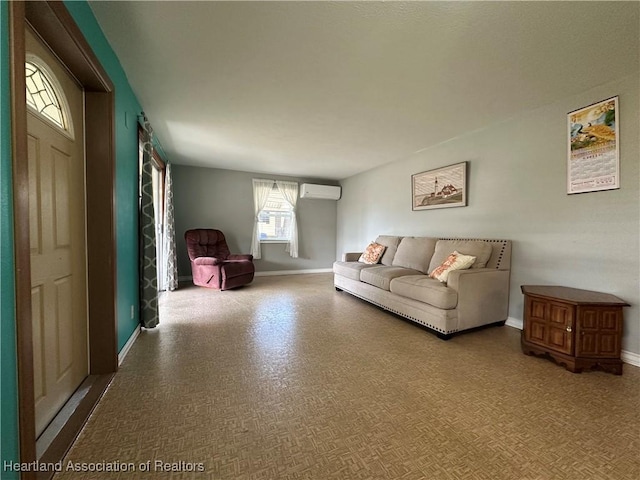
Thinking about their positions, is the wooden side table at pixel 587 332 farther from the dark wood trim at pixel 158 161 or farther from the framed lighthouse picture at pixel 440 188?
the dark wood trim at pixel 158 161

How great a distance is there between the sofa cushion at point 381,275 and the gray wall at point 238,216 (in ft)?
9.22

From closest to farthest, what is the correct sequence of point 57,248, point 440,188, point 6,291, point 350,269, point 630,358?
1. point 6,291
2. point 57,248
3. point 630,358
4. point 440,188
5. point 350,269

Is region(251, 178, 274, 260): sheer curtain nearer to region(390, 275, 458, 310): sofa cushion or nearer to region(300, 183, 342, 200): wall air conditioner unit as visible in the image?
region(300, 183, 342, 200): wall air conditioner unit

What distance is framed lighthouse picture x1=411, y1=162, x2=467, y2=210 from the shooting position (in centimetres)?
353

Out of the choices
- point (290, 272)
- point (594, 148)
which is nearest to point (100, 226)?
point (594, 148)

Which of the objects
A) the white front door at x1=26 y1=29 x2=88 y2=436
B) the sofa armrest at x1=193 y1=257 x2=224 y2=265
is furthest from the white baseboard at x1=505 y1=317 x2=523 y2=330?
the sofa armrest at x1=193 y1=257 x2=224 y2=265

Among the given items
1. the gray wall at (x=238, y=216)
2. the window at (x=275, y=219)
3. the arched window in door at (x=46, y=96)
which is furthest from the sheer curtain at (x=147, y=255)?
the window at (x=275, y=219)

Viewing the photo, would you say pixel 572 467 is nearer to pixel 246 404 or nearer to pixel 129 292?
pixel 246 404

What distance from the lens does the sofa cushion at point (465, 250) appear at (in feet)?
9.87

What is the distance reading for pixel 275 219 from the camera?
20.2 feet

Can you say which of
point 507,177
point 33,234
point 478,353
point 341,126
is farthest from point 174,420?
point 507,177

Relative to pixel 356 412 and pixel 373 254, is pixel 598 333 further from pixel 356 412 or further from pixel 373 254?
pixel 373 254

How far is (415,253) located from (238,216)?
3773 mm

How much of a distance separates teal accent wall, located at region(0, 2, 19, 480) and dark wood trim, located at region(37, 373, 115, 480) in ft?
1.04
